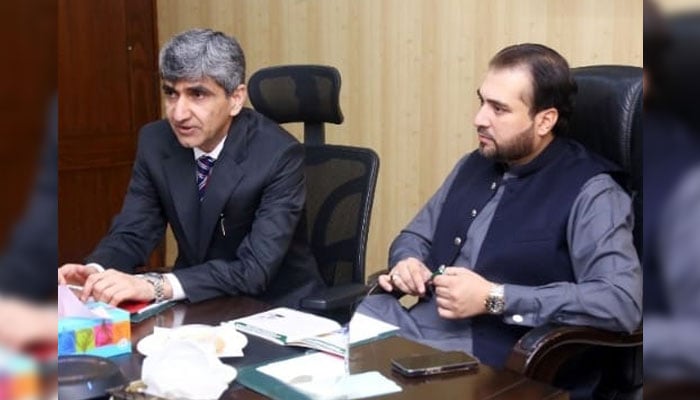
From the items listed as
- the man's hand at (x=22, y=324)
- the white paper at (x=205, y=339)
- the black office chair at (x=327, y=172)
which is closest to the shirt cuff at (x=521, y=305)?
the black office chair at (x=327, y=172)

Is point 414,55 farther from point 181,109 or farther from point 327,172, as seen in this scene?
point 181,109

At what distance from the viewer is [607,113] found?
196 cm

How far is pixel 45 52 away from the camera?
0.28m

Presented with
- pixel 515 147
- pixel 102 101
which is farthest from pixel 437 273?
pixel 102 101

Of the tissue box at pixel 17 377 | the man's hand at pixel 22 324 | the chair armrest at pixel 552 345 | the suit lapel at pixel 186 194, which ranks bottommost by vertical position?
the chair armrest at pixel 552 345

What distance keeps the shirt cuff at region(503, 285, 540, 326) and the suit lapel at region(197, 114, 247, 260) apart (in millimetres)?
782

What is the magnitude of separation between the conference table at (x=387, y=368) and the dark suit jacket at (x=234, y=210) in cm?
37

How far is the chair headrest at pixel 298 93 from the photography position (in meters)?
2.31

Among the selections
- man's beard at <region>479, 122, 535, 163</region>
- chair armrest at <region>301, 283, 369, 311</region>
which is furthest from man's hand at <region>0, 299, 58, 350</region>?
man's beard at <region>479, 122, 535, 163</region>

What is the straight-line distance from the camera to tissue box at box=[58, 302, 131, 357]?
1300 millimetres

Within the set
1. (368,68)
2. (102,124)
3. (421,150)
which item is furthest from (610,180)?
(102,124)

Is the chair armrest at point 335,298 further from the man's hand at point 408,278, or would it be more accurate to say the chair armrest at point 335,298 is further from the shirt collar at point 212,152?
the shirt collar at point 212,152

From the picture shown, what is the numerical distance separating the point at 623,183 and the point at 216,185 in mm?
1033

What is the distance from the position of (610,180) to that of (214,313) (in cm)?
97
